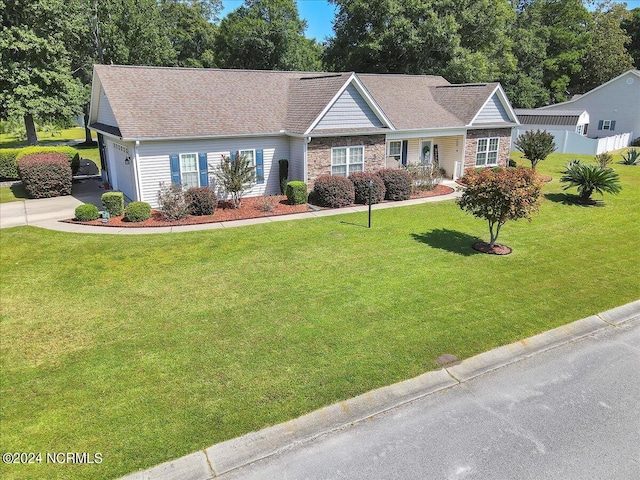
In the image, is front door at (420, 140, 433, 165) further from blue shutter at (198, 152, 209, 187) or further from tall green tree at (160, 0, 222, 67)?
tall green tree at (160, 0, 222, 67)

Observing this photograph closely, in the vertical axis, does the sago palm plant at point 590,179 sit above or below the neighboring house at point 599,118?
below

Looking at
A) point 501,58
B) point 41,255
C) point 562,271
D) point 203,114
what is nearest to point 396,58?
point 501,58

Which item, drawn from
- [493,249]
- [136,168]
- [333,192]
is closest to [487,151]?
[333,192]

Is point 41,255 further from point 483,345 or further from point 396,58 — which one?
point 396,58

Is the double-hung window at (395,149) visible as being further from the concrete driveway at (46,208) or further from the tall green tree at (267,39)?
the tall green tree at (267,39)

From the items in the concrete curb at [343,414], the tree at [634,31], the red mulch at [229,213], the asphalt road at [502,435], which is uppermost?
the tree at [634,31]

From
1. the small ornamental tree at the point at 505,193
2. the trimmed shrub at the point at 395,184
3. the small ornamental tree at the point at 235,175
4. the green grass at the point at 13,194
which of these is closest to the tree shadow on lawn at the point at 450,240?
the small ornamental tree at the point at 505,193
